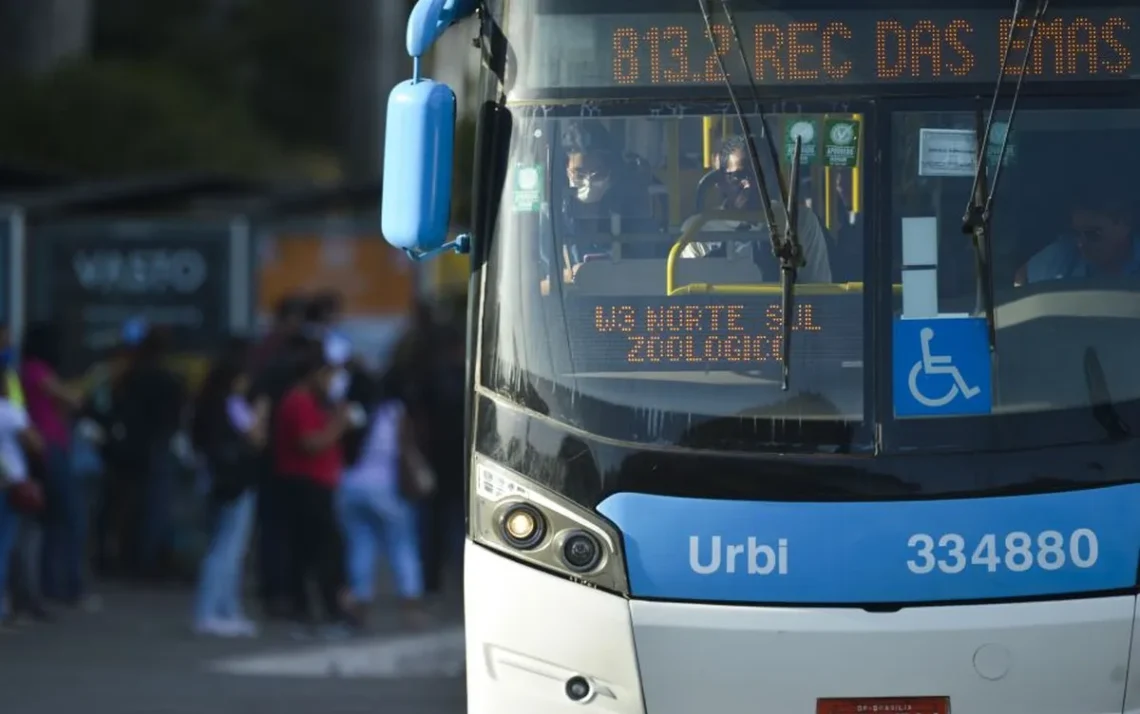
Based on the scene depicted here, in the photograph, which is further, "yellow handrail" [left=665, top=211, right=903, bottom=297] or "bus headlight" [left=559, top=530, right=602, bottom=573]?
"yellow handrail" [left=665, top=211, right=903, bottom=297]

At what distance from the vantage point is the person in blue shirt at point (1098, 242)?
591cm

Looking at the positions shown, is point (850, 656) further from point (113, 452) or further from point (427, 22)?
point (113, 452)

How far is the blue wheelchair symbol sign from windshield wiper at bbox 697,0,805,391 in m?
0.32

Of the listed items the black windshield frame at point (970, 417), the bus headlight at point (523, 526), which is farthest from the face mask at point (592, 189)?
the bus headlight at point (523, 526)

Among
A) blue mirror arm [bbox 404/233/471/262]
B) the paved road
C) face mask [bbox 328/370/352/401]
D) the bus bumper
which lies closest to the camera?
the bus bumper

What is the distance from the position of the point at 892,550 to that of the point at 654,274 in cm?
104

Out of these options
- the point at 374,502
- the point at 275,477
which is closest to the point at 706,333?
the point at 275,477

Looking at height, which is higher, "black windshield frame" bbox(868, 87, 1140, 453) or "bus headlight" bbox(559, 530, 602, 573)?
"black windshield frame" bbox(868, 87, 1140, 453)

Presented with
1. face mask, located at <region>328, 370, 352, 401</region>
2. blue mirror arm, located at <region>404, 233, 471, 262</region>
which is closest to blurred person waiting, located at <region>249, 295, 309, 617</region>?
face mask, located at <region>328, 370, 352, 401</region>

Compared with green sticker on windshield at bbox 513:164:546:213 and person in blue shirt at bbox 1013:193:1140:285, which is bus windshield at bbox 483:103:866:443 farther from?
person in blue shirt at bbox 1013:193:1140:285

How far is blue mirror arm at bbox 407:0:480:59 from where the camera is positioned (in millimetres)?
6023

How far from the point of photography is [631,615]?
18.7 ft

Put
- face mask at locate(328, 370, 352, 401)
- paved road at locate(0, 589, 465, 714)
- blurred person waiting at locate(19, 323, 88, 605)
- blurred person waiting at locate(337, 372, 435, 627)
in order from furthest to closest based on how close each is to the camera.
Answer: blurred person waiting at locate(19, 323, 88, 605) → blurred person waiting at locate(337, 372, 435, 627) → face mask at locate(328, 370, 352, 401) → paved road at locate(0, 589, 465, 714)

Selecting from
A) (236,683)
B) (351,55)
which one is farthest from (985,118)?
(351,55)
